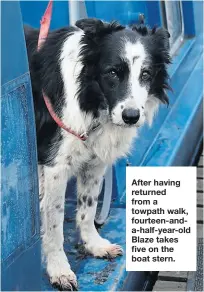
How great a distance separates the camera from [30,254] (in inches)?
87.4

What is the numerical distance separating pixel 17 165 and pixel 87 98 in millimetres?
837

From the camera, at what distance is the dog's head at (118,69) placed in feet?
8.89

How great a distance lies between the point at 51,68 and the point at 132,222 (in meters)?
0.84

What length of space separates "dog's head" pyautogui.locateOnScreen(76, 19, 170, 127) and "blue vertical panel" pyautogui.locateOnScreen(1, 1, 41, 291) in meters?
0.63

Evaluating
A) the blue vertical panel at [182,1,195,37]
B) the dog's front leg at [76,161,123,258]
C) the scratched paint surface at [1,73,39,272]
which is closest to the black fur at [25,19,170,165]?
the dog's front leg at [76,161,123,258]

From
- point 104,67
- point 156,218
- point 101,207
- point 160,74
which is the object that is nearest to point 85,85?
point 104,67

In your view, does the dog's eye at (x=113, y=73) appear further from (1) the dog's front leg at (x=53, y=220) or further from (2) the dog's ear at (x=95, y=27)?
(1) the dog's front leg at (x=53, y=220)

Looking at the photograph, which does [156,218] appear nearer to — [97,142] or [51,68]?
[97,142]

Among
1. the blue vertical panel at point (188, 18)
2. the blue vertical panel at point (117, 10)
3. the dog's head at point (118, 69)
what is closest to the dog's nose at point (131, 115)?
the dog's head at point (118, 69)

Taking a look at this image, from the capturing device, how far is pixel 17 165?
2086 millimetres

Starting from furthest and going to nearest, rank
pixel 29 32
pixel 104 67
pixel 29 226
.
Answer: pixel 29 32 < pixel 104 67 < pixel 29 226

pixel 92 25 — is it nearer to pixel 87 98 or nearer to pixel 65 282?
pixel 87 98

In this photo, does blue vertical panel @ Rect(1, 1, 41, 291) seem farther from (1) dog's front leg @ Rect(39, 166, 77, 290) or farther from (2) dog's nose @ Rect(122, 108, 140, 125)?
(1) dog's front leg @ Rect(39, 166, 77, 290)

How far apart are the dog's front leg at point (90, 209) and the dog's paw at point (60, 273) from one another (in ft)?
0.78
